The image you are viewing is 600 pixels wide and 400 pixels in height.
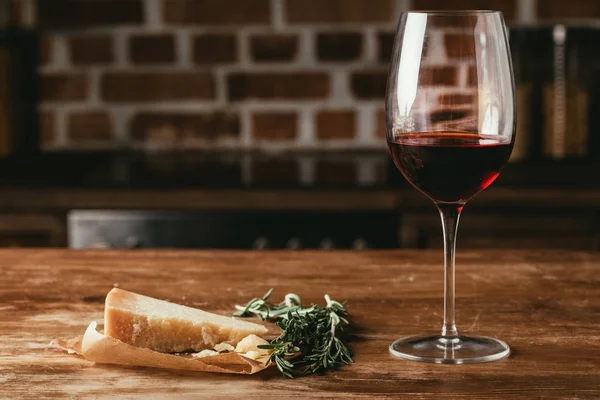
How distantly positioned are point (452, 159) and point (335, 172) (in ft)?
5.03

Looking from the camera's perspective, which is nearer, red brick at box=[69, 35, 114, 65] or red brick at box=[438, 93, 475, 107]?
red brick at box=[438, 93, 475, 107]

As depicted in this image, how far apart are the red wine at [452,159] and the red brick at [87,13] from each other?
6.90 feet

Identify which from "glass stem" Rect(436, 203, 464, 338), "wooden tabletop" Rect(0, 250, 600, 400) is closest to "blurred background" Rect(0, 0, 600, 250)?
"wooden tabletop" Rect(0, 250, 600, 400)

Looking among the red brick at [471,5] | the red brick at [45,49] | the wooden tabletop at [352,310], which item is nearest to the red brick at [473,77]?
the wooden tabletop at [352,310]

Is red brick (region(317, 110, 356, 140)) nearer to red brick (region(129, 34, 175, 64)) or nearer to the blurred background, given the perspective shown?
the blurred background

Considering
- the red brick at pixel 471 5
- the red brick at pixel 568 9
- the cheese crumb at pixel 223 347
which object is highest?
the red brick at pixel 471 5

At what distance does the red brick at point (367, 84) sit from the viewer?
2742 mm

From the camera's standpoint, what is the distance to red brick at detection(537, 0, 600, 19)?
262 cm

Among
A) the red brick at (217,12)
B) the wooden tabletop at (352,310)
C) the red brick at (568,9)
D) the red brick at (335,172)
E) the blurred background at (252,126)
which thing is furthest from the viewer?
the red brick at (217,12)

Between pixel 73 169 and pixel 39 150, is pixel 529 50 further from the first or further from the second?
pixel 39 150

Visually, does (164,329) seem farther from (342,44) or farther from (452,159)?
(342,44)

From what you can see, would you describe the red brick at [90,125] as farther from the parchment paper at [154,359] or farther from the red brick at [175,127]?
the parchment paper at [154,359]

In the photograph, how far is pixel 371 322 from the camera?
85 centimetres

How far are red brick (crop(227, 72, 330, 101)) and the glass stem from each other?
198cm
